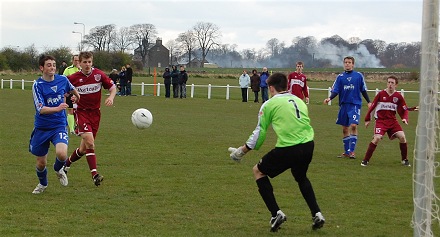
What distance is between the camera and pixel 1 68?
234 feet

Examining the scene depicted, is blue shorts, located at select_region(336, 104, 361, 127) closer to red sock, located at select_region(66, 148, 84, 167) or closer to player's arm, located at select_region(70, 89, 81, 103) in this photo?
red sock, located at select_region(66, 148, 84, 167)

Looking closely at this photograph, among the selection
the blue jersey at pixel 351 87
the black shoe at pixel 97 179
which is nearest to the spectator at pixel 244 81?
the blue jersey at pixel 351 87

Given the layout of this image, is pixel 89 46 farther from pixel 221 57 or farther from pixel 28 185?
pixel 28 185

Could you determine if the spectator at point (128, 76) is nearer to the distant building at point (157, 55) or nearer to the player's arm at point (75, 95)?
the player's arm at point (75, 95)

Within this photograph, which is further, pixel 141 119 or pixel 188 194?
pixel 141 119

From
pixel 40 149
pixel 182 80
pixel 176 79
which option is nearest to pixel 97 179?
pixel 40 149

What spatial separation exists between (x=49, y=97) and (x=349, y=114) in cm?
695

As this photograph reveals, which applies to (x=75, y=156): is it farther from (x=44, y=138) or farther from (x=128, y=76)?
(x=128, y=76)

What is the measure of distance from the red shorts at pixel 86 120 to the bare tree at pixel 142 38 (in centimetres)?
9118

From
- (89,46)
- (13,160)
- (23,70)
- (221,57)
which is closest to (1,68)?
(23,70)

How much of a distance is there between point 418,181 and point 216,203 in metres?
3.69

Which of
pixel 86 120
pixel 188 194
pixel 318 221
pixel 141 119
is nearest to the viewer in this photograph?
pixel 318 221

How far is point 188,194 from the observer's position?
30.6 feet

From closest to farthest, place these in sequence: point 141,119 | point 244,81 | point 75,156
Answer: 1. point 75,156
2. point 141,119
3. point 244,81
